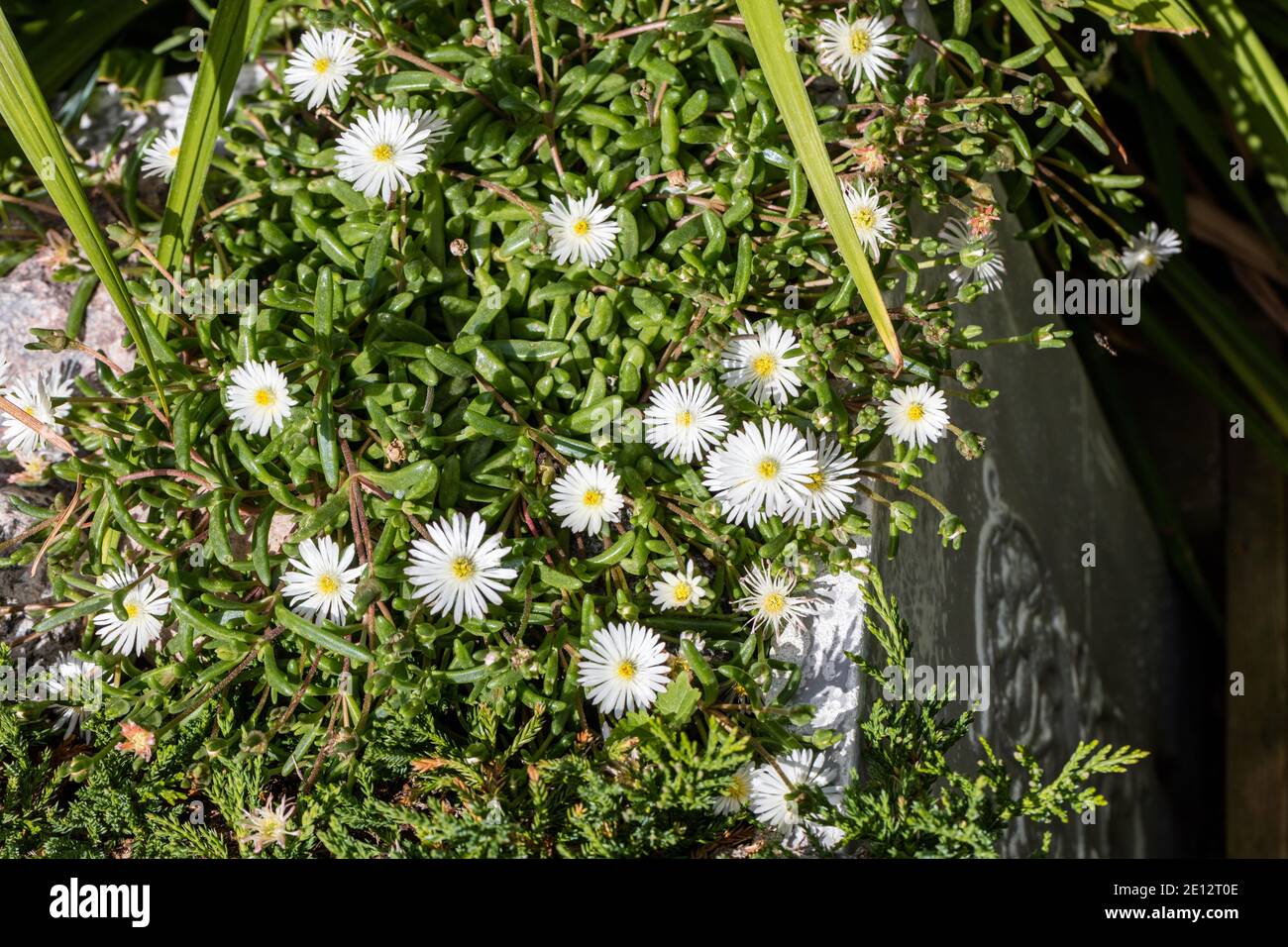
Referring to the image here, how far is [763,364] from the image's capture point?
1.04 metres

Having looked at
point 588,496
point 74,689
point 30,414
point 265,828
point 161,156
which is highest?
point 161,156

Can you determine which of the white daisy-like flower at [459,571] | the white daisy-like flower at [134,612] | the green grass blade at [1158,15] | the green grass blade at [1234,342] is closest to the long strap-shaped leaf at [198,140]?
the white daisy-like flower at [134,612]

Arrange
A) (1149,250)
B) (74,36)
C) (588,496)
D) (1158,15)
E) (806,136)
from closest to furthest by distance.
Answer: (806,136) → (588,496) → (1158,15) → (1149,250) → (74,36)

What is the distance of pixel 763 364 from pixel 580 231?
0.23m

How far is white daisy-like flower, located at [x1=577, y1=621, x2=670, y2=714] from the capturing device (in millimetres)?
976

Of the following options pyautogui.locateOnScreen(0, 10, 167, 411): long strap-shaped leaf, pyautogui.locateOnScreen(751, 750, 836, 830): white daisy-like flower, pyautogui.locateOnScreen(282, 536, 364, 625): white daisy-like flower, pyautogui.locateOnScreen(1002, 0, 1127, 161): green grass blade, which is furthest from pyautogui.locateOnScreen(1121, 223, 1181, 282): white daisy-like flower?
pyautogui.locateOnScreen(0, 10, 167, 411): long strap-shaped leaf

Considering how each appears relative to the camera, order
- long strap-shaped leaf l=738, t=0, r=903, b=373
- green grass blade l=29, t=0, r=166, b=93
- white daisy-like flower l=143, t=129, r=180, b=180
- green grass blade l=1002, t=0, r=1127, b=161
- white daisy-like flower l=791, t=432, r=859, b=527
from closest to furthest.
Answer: long strap-shaped leaf l=738, t=0, r=903, b=373 < white daisy-like flower l=791, t=432, r=859, b=527 < green grass blade l=1002, t=0, r=1127, b=161 < white daisy-like flower l=143, t=129, r=180, b=180 < green grass blade l=29, t=0, r=166, b=93

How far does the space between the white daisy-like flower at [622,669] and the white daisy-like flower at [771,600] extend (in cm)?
10

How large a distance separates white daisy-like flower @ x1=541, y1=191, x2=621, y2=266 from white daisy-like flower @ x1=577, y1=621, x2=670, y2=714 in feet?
1.22

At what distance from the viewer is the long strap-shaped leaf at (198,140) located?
42.7 inches

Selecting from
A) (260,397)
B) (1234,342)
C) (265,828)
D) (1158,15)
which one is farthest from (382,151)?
(1234,342)

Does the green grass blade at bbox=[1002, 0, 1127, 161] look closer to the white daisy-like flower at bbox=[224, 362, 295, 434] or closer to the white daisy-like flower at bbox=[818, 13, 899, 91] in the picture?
the white daisy-like flower at bbox=[818, 13, 899, 91]

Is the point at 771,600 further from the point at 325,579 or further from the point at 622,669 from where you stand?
the point at 325,579
